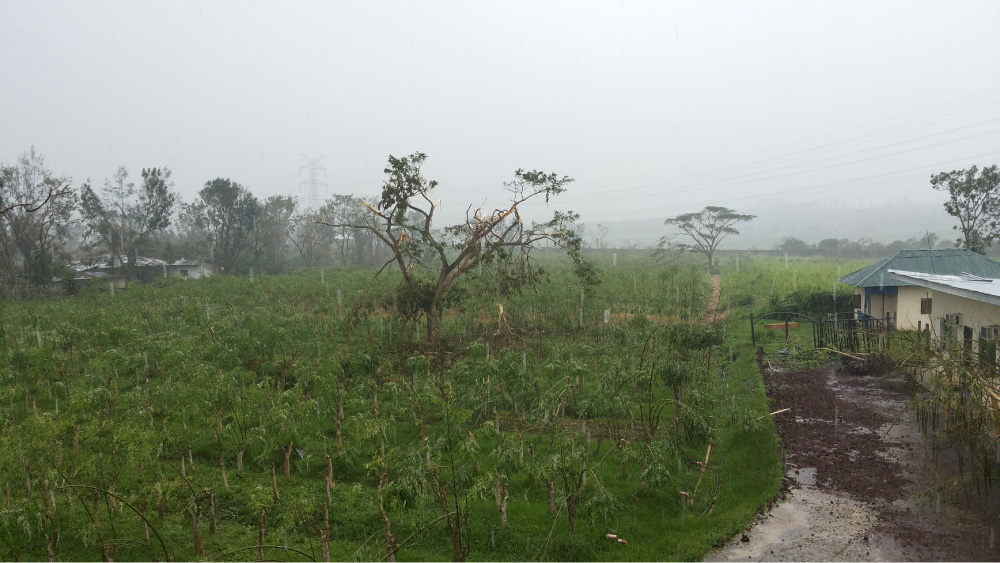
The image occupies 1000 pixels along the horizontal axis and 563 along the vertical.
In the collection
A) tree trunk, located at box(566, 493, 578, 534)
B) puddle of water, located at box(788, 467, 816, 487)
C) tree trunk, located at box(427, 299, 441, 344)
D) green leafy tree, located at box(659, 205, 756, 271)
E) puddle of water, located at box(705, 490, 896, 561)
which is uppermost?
green leafy tree, located at box(659, 205, 756, 271)

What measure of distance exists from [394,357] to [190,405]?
18.3ft

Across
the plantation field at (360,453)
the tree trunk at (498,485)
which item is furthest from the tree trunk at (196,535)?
the tree trunk at (498,485)

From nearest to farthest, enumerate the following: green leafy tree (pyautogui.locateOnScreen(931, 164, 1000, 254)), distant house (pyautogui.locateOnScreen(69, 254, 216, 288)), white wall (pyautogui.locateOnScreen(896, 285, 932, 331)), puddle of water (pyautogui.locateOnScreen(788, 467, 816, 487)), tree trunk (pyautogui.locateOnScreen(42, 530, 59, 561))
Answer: tree trunk (pyautogui.locateOnScreen(42, 530, 59, 561)) < puddle of water (pyautogui.locateOnScreen(788, 467, 816, 487)) < white wall (pyautogui.locateOnScreen(896, 285, 932, 331)) < green leafy tree (pyautogui.locateOnScreen(931, 164, 1000, 254)) < distant house (pyautogui.locateOnScreen(69, 254, 216, 288))

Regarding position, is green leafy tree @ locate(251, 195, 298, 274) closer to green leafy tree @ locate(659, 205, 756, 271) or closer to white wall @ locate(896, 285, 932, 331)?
green leafy tree @ locate(659, 205, 756, 271)

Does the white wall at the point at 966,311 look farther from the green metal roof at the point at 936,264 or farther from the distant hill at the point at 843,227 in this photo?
the distant hill at the point at 843,227

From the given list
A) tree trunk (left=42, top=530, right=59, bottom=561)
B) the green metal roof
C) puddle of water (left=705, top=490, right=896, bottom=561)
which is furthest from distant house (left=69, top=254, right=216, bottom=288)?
puddle of water (left=705, top=490, right=896, bottom=561)

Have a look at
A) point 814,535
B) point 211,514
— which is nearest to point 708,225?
point 814,535

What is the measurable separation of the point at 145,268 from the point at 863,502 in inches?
1589

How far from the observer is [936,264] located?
53.5 feet

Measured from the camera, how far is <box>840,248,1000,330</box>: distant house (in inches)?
595

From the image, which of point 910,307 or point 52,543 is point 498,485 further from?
point 910,307

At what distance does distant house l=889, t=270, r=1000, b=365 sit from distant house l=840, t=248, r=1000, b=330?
2.23m

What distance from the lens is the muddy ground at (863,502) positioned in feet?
18.9

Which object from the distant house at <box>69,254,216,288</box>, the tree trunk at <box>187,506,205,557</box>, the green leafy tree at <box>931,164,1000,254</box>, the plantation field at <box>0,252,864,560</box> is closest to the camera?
the tree trunk at <box>187,506,205,557</box>
